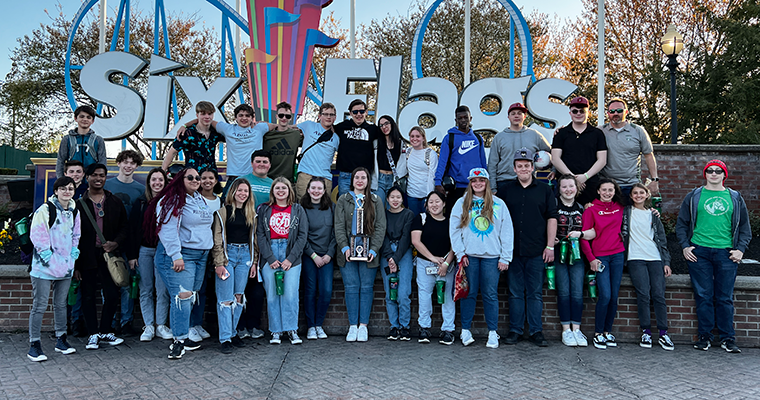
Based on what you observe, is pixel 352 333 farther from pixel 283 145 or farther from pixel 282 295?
pixel 283 145

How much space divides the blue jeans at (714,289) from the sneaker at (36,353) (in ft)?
22.8

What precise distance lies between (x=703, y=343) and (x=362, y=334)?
3.85m

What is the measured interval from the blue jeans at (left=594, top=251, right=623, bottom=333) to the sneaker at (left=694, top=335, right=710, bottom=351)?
95 cm

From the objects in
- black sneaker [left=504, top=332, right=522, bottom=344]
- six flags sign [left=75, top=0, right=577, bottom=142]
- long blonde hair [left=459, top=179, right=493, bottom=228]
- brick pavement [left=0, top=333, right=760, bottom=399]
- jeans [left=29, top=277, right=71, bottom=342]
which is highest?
six flags sign [left=75, top=0, right=577, bottom=142]

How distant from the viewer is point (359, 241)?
5633 mm

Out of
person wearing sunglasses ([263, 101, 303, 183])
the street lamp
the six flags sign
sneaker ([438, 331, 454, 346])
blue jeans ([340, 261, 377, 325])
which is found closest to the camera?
sneaker ([438, 331, 454, 346])

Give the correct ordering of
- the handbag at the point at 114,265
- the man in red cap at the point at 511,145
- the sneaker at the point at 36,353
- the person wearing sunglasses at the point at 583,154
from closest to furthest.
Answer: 1. the sneaker at the point at 36,353
2. the handbag at the point at 114,265
3. the person wearing sunglasses at the point at 583,154
4. the man in red cap at the point at 511,145

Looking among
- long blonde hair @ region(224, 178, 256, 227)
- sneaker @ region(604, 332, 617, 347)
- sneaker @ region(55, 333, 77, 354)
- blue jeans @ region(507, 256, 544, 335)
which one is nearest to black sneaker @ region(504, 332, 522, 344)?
blue jeans @ region(507, 256, 544, 335)

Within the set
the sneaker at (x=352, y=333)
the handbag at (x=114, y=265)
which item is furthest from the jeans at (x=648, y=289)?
the handbag at (x=114, y=265)

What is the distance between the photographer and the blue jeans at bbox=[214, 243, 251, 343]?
5.18 m

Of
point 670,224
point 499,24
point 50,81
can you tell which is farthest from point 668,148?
point 50,81

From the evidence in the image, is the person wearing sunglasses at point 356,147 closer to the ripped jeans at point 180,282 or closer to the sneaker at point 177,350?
the ripped jeans at point 180,282

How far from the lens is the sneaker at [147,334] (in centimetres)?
548

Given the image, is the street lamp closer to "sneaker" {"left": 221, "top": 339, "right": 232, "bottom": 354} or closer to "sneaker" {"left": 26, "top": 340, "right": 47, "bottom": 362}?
"sneaker" {"left": 221, "top": 339, "right": 232, "bottom": 354}
